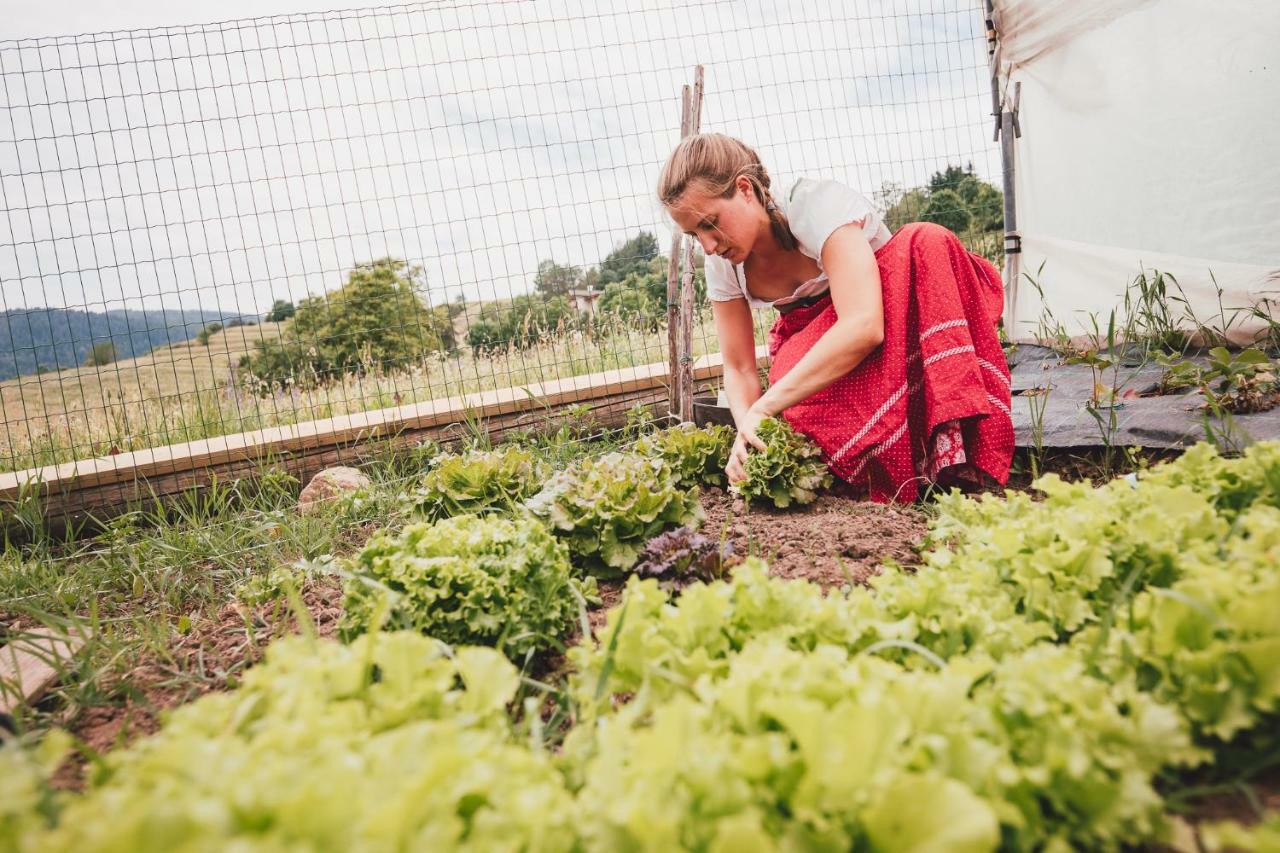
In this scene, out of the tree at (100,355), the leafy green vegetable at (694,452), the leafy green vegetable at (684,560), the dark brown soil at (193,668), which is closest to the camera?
the dark brown soil at (193,668)

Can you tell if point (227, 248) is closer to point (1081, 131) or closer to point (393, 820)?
point (393, 820)

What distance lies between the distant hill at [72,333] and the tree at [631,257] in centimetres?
303

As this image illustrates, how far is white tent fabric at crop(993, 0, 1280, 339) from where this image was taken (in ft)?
13.0

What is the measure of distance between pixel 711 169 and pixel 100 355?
485 cm

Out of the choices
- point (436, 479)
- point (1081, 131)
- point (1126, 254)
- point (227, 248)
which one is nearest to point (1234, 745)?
point (436, 479)

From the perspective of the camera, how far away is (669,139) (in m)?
5.57

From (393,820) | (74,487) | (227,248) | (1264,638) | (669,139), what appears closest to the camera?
(393,820)

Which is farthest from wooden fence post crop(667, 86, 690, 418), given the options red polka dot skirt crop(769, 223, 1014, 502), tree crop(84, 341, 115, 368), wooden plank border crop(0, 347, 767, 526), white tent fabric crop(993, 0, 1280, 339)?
tree crop(84, 341, 115, 368)

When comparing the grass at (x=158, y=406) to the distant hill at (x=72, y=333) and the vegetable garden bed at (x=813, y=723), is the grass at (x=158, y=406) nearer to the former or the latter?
the distant hill at (x=72, y=333)

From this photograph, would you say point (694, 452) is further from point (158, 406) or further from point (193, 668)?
point (158, 406)

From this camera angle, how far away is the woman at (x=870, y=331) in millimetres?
2871

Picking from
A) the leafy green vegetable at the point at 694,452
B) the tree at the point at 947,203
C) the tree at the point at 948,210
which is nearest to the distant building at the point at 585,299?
the tree at the point at 947,203

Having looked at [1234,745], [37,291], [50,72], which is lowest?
[1234,745]

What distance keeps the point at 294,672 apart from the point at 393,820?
1.46 feet
